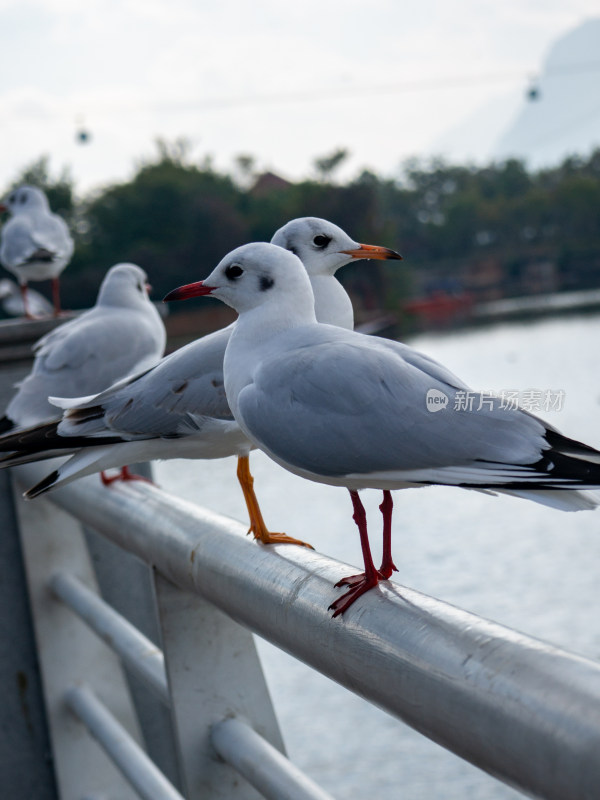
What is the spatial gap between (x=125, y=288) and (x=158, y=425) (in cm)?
103

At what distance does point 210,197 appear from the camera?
31781 mm

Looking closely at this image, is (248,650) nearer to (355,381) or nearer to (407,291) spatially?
(355,381)

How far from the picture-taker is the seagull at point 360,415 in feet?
2.85

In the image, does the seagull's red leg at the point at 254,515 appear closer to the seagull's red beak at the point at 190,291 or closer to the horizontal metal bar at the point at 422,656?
the horizontal metal bar at the point at 422,656

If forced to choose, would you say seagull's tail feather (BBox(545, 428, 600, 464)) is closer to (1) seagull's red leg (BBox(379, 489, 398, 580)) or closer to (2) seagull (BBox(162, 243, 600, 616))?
(2) seagull (BBox(162, 243, 600, 616))

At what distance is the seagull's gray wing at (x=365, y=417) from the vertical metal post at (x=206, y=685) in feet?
0.99

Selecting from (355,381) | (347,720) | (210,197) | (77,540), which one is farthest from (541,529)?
(210,197)

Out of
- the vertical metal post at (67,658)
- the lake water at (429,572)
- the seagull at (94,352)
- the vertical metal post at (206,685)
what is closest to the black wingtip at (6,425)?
the seagull at (94,352)

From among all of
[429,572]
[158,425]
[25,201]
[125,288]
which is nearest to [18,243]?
[25,201]

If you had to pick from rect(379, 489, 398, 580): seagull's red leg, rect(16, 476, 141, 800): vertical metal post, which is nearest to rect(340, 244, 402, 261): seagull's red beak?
rect(379, 489, 398, 580): seagull's red leg

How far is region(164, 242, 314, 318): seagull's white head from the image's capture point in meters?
1.09

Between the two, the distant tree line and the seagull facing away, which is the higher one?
the seagull facing away

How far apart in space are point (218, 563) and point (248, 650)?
0.23m

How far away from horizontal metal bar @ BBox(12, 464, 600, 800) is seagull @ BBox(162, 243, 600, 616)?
5cm
